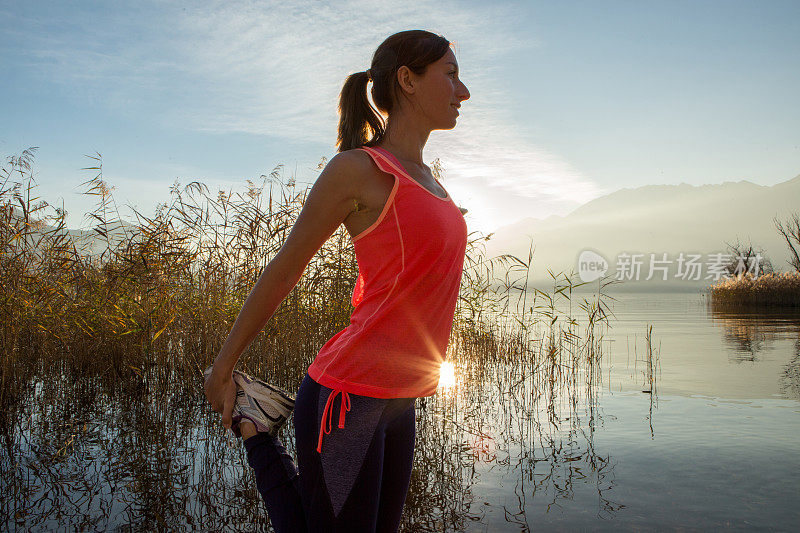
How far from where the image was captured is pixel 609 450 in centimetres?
437

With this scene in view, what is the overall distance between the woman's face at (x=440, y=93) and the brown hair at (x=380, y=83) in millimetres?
20

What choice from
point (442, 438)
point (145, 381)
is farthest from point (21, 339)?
point (442, 438)

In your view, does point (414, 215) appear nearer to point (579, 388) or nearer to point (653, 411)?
point (653, 411)

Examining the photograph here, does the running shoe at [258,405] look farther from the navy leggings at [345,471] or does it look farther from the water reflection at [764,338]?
the water reflection at [764,338]

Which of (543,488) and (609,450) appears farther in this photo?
(609,450)

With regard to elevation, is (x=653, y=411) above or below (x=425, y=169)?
below

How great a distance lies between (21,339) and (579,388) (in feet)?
20.0

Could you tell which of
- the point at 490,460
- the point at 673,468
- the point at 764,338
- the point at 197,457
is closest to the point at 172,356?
the point at 197,457

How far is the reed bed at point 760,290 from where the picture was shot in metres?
22.5

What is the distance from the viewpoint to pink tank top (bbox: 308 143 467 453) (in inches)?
46.0

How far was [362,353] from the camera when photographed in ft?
3.87

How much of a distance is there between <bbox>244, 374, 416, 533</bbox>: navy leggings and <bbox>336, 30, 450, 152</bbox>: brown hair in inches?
25.6

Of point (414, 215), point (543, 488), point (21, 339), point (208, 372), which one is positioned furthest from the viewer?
point (21, 339)

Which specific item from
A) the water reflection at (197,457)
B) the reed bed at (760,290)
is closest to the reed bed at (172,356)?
the water reflection at (197,457)
